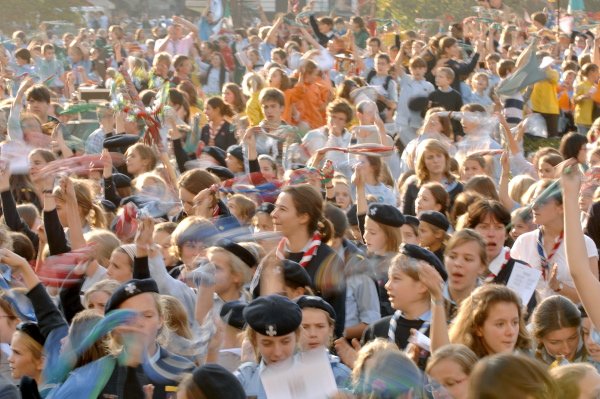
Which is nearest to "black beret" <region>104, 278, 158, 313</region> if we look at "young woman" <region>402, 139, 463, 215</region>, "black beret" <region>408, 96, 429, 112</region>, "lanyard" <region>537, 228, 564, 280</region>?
"lanyard" <region>537, 228, 564, 280</region>

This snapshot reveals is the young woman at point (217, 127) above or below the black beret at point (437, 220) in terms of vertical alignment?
below

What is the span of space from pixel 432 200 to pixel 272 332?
146 inches

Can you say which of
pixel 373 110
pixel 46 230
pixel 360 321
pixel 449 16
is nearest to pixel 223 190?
pixel 46 230

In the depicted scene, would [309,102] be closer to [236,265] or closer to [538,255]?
[538,255]

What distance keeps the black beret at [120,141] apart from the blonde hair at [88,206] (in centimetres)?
252

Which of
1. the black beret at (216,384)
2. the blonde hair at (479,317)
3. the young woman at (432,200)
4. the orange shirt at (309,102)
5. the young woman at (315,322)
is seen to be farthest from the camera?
the orange shirt at (309,102)

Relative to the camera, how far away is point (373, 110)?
1290 cm

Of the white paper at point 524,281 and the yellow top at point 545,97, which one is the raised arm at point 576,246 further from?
the yellow top at point 545,97

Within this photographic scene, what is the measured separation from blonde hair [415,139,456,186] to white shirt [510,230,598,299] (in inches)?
78.0

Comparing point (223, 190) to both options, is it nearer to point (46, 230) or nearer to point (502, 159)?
point (46, 230)

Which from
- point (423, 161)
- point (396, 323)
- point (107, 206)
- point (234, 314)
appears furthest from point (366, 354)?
point (423, 161)

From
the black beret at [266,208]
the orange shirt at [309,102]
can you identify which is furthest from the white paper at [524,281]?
the orange shirt at [309,102]

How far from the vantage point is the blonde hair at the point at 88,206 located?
893 cm

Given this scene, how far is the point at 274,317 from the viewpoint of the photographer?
576 cm
